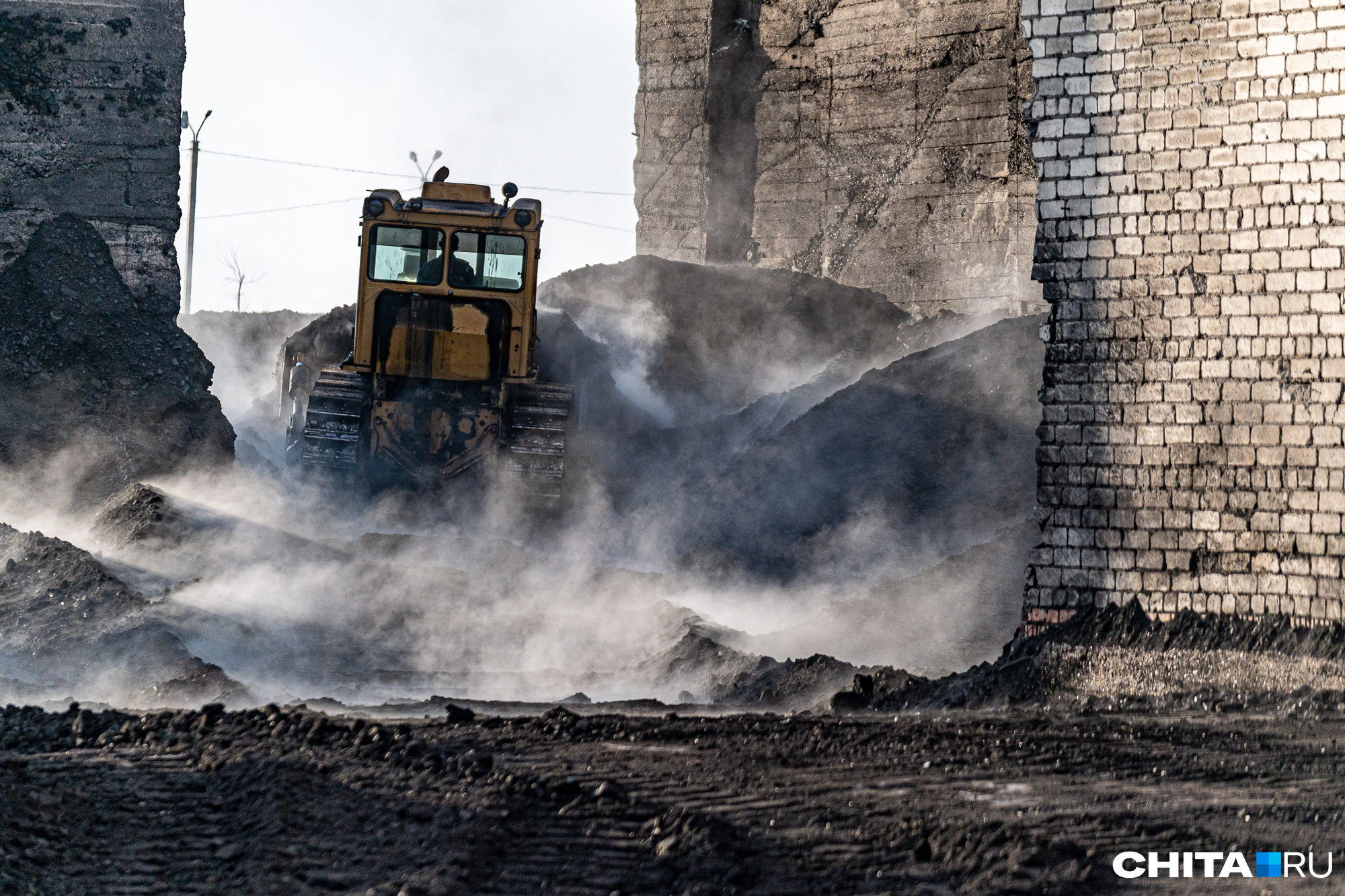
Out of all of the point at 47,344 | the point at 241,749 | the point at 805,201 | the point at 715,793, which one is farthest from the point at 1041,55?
the point at 805,201

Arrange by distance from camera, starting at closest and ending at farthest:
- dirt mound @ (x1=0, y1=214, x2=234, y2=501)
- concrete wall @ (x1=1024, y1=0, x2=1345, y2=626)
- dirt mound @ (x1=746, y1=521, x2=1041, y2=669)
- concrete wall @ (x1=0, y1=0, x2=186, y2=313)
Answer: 1. concrete wall @ (x1=1024, y1=0, x2=1345, y2=626)
2. dirt mound @ (x1=746, y1=521, x2=1041, y2=669)
3. dirt mound @ (x1=0, y1=214, x2=234, y2=501)
4. concrete wall @ (x1=0, y1=0, x2=186, y2=313)

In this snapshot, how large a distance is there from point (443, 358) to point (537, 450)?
150 centimetres

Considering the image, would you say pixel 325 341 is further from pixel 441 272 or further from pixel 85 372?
pixel 441 272

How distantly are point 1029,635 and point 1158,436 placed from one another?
66.5 inches

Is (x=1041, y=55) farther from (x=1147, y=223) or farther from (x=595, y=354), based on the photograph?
(x=595, y=354)

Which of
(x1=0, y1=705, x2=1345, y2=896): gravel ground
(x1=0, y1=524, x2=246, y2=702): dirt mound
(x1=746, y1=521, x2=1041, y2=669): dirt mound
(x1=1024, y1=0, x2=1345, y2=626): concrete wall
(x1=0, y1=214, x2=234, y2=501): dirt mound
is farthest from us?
(x1=0, y1=214, x2=234, y2=501): dirt mound

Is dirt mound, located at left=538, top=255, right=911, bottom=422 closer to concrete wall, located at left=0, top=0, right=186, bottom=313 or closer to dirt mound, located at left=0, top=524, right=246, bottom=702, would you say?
concrete wall, located at left=0, top=0, right=186, bottom=313

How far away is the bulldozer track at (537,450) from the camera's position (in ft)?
50.9

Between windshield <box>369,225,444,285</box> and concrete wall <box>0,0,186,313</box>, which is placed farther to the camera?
concrete wall <box>0,0,186,313</box>

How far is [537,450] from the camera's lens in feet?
51.1

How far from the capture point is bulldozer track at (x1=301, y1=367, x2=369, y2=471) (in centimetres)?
1552

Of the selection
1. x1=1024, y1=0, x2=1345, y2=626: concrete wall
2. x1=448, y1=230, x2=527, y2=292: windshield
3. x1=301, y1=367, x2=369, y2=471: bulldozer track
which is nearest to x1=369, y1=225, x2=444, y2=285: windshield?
x1=448, y1=230, x2=527, y2=292: windshield

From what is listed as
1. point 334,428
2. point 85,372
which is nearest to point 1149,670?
point 334,428

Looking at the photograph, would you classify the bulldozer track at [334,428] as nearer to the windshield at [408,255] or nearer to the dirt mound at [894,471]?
the windshield at [408,255]
